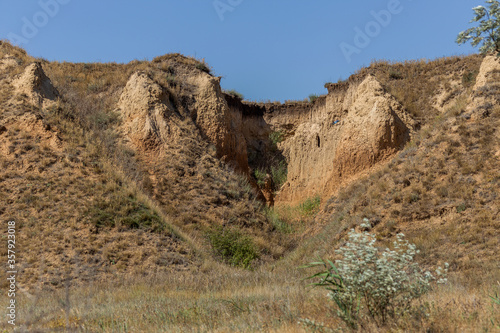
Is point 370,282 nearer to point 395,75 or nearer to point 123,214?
point 123,214

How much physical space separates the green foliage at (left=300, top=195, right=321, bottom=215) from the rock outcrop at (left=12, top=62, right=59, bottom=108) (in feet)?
47.7

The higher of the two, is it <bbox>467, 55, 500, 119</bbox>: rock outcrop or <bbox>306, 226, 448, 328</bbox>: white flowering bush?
<bbox>467, 55, 500, 119</bbox>: rock outcrop

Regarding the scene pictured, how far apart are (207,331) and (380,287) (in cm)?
234

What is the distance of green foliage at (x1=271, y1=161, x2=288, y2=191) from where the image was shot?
92.0 feet

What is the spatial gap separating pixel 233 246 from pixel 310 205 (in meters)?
7.54

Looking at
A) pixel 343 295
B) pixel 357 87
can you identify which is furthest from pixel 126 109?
pixel 343 295

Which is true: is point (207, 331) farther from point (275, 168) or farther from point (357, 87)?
point (275, 168)

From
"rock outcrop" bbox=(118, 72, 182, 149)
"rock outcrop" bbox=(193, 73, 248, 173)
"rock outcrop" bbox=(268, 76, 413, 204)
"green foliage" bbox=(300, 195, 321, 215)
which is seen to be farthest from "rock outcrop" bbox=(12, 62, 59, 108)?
"rock outcrop" bbox=(268, 76, 413, 204)

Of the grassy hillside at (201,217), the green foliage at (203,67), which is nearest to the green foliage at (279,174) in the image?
the grassy hillside at (201,217)

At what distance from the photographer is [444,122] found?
17.1 metres

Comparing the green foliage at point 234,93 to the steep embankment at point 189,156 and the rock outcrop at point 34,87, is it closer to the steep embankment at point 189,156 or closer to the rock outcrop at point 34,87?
the steep embankment at point 189,156

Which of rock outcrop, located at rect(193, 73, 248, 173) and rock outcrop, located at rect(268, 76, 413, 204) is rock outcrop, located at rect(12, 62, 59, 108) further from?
rock outcrop, located at rect(268, 76, 413, 204)

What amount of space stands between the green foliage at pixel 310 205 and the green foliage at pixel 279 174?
403cm

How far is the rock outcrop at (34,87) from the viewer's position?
1970 centimetres
